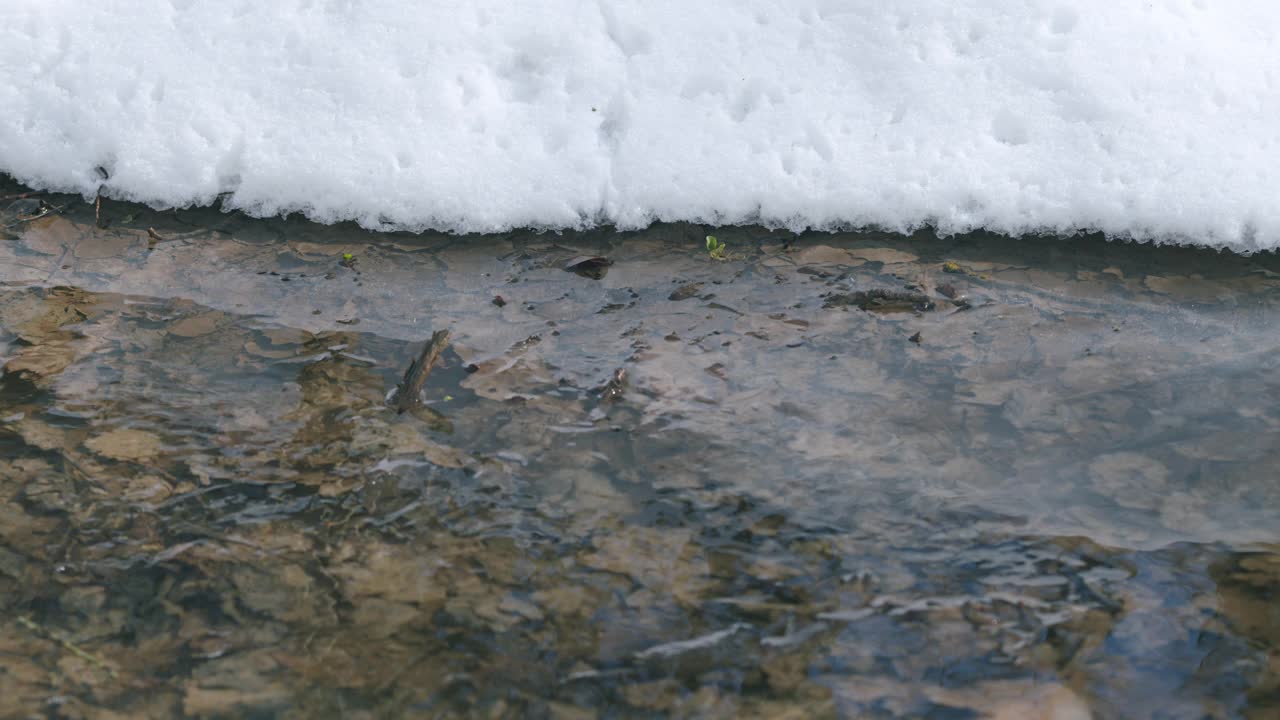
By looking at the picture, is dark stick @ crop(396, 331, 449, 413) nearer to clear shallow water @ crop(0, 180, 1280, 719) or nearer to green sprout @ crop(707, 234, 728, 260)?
clear shallow water @ crop(0, 180, 1280, 719)

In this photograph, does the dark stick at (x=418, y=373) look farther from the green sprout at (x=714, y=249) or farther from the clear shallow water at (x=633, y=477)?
the green sprout at (x=714, y=249)

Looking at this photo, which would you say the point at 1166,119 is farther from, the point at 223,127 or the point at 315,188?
the point at 223,127

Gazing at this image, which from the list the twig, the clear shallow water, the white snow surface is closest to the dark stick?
the clear shallow water

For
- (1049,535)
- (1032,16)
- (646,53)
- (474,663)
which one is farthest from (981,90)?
(474,663)

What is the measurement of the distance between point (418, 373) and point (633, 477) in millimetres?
888

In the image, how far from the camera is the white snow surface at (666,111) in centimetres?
404

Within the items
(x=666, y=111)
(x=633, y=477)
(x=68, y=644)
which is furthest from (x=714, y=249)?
(x=68, y=644)

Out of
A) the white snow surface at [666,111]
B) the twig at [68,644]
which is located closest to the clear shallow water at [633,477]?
the twig at [68,644]

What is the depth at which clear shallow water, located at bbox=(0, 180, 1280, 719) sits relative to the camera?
Answer: 238 cm

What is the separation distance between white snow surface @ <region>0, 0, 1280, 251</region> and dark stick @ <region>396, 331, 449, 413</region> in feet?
2.59

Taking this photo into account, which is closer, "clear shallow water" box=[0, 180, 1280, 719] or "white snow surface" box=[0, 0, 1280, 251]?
"clear shallow water" box=[0, 180, 1280, 719]

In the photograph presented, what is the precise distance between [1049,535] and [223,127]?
3685 mm

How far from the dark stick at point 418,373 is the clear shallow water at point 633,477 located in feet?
0.20

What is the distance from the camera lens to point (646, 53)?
4434mm
